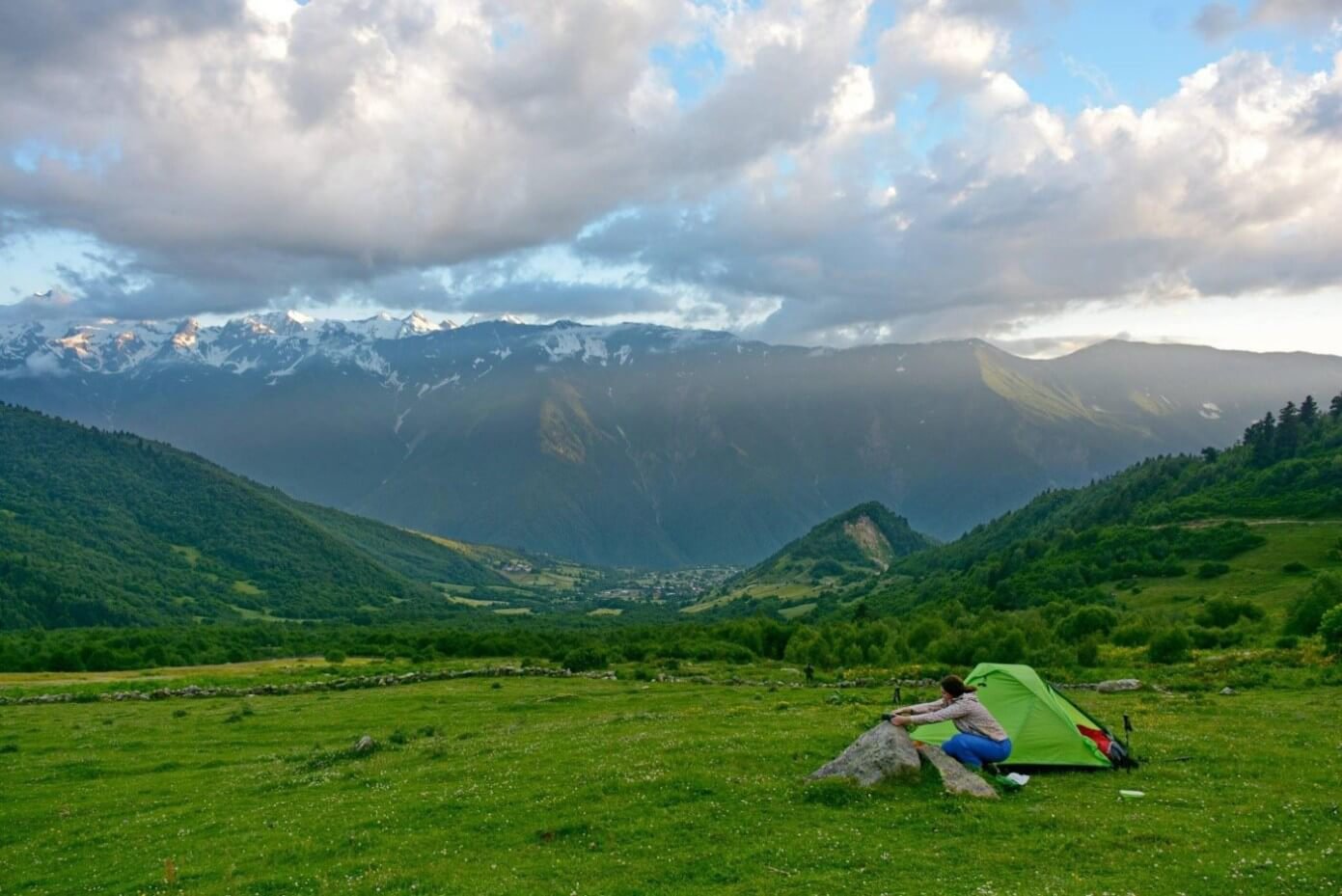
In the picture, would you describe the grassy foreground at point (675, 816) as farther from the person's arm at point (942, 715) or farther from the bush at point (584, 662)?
the bush at point (584, 662)

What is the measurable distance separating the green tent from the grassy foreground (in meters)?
1.10

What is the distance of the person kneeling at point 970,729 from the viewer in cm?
2522

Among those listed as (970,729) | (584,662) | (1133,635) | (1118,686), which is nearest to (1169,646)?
(1133,635)

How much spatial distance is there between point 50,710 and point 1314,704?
7670 cm

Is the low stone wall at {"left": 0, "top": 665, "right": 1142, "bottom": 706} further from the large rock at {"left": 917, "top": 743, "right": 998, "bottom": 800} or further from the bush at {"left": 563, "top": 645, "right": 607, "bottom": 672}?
the large rock at {"left": 917, "top": 743, "right": 998, "bottom": 800}

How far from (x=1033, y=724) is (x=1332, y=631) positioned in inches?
1593

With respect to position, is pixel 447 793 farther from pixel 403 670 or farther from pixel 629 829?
pixel 403 670

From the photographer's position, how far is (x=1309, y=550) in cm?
11319

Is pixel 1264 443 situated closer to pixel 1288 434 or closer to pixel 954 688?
pixel 1288 434

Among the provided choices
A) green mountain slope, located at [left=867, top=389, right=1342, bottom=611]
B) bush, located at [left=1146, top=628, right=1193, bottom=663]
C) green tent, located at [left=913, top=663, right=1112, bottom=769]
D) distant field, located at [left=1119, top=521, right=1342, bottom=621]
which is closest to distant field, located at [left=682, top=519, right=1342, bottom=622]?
distant field, located at [left=1119, top=521, right=1342, bottom=621]

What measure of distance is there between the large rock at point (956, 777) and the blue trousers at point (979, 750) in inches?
27.9

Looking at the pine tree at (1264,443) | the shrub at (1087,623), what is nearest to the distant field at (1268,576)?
the shrub at (1087,623)

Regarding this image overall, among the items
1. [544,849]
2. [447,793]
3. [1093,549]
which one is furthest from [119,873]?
[1093,549]

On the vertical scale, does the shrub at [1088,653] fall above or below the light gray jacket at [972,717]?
below
